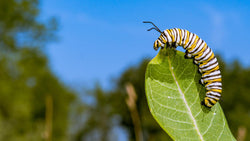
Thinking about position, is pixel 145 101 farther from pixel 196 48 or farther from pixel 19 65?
pixel 196 48

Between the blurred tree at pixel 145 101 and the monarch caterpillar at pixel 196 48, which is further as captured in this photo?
the blurred tree at pixel 145 101

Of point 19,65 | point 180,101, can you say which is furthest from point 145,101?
point 180,101

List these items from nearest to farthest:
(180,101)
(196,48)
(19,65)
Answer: (180,101) < (196,48) < (19,65)

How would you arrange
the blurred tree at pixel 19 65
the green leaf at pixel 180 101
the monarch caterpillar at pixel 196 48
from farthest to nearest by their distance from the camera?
the blurred tree at pixel 19 65
the monarch caterpillar at pixel 196 48
the green leaf at pixel 180 101

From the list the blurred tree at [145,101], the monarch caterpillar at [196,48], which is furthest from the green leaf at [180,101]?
the blurred tree at [145,101]

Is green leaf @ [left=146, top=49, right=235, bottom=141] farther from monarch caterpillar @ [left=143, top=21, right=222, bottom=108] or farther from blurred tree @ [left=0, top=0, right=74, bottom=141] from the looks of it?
blurred tree @ [left=0, top=0, right=74, bottom=141]

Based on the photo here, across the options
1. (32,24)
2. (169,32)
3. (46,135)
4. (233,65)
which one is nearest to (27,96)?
(32,24)

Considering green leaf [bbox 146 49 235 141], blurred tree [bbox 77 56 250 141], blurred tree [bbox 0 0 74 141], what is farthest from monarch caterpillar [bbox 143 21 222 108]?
blurred tree [bbox 0 0 74 141]

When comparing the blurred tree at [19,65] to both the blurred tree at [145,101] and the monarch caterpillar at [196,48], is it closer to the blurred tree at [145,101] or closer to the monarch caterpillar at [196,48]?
the blurred tree at [145,101]

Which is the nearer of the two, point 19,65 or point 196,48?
point 196,48
